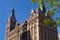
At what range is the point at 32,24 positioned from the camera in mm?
103500

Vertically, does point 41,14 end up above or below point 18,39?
above

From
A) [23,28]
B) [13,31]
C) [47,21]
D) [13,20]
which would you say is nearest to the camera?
[47,21]

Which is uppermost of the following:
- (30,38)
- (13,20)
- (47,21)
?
(13,20)

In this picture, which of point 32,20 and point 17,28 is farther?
point 17,28

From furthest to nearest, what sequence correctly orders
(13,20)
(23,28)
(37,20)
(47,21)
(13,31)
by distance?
(13,20)
(13,31)
(23,28)
(37,20)
(47,21)

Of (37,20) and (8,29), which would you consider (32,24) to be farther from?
(8,29)

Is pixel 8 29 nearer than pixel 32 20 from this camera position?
No

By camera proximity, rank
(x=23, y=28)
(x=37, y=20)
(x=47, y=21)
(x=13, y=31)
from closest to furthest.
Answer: (x=47, y=21), (x=37, y=20), (x=23, y=28), (x=13, y=31)

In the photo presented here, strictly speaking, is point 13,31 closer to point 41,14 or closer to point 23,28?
point 23,28

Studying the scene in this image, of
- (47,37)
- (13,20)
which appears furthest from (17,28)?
(47,37)

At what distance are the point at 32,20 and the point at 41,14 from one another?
573cm

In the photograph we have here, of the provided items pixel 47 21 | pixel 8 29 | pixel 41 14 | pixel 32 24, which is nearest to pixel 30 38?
pixel 32 24

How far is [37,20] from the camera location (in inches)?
3964

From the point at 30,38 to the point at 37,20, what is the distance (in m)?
→ 10.6
